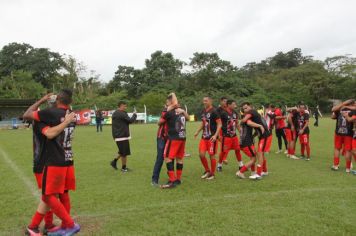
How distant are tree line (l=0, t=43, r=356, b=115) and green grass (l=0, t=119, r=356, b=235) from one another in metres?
43.9

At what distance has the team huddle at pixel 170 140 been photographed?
4738 millimetres

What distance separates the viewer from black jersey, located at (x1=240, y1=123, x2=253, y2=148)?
28.6 feet

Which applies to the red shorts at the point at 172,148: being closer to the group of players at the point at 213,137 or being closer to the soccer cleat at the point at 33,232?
the group of players at the point at 213,137

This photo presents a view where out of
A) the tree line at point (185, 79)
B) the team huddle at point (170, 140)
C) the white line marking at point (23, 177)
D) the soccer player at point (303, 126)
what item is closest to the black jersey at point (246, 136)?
the team huddle at point (170, 140)

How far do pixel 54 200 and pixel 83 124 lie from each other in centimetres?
3531

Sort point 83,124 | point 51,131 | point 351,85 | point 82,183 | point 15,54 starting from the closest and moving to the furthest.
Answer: point 51,131 → point 82,183 → point 83,124 → point 351,85 → point 15,54

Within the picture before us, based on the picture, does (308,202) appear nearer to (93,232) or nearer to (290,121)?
(93,232)

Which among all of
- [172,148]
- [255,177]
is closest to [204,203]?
[172,148]

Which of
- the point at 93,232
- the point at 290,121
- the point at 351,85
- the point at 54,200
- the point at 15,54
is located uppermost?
the point at 15,54

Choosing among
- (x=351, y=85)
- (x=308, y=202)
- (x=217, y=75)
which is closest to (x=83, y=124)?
(x=217, y=75)

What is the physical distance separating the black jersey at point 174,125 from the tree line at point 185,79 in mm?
44750

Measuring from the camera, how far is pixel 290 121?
496 inches

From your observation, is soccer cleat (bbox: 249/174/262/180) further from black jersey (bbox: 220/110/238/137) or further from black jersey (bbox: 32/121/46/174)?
black jersey (bbox: 32/121/46/174)

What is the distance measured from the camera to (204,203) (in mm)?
6418
